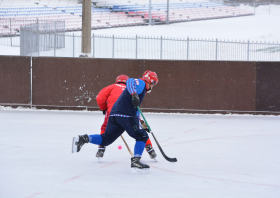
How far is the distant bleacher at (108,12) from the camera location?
38.0 meters

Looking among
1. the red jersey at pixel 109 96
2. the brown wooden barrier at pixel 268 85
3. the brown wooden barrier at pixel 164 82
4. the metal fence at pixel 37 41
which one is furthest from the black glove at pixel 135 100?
the metal fence at pixel 37 41

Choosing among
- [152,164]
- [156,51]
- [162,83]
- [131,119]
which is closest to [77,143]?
[131,119]

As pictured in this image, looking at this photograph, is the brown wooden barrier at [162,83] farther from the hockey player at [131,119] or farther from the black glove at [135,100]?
the black glove at [135,100]

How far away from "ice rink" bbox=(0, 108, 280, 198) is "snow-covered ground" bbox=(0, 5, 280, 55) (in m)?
25.2

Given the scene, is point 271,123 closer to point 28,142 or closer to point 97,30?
point 28,142

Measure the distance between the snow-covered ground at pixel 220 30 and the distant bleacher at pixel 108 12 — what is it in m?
2.09

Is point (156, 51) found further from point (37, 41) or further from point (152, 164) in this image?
point (152, 164)

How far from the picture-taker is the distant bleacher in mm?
37969

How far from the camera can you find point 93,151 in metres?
7.86

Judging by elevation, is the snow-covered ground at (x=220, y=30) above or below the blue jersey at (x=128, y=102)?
above

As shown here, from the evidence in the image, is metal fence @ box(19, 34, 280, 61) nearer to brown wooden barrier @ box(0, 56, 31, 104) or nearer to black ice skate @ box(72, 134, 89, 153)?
brown wooden barrier @ box(0, 56, 31, 104)

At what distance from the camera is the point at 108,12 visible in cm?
4434

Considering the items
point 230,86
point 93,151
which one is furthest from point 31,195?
point 230,86

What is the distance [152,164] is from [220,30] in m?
34.8
